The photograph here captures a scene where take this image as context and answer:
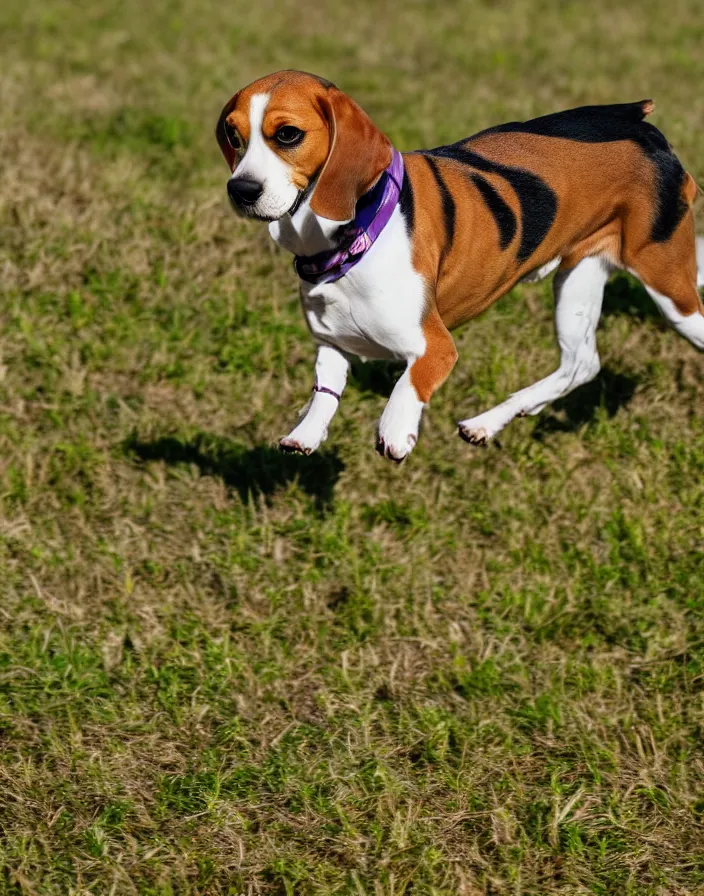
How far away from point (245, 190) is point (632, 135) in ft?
6.23

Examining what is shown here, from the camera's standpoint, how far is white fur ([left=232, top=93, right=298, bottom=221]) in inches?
145

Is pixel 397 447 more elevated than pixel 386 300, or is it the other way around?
pixel 386 300

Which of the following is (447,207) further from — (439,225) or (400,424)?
(400,424)

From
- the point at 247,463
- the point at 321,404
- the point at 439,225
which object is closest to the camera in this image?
the point at 439,225

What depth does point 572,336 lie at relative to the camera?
5.34 meters

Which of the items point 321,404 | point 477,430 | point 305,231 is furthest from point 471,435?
point 305,231

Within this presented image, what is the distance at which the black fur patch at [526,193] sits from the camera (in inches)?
177

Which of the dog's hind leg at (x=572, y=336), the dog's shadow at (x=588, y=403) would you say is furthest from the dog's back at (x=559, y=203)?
the dog's shadow at (x=588, y=403)

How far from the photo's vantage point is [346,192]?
3777 mm

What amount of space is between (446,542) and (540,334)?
140 centimetres

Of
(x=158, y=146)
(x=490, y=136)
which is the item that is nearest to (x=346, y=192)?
(x=490, y=136)

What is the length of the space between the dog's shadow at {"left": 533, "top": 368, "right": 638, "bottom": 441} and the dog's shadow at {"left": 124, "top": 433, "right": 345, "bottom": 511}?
A: 1.01 meters

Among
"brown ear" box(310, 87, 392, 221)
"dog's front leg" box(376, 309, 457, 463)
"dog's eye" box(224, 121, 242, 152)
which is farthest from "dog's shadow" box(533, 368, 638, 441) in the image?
"dog's eye" box(224, 121, 242, 152)

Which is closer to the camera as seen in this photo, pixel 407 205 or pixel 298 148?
pixel 298 148
